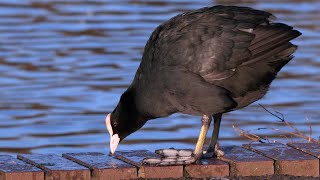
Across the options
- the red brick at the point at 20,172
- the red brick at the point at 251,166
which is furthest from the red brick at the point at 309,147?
the red brick at the point at 20,172

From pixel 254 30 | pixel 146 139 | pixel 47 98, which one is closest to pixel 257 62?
pixel 254 30

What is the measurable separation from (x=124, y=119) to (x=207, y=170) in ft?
3.22

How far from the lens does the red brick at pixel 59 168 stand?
264 inches

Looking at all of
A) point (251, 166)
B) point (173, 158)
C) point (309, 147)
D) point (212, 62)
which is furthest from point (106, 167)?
point (309, 147)

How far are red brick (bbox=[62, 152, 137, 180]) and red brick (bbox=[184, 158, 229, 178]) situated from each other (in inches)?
16.0

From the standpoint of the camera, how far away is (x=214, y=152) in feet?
24.6

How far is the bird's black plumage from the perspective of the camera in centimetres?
742

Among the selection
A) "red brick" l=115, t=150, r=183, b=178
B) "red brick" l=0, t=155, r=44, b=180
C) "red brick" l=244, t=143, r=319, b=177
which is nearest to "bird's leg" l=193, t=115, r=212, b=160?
"red brick" l=115, t=150, r=183, b=178

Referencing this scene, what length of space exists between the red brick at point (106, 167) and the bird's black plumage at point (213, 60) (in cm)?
67

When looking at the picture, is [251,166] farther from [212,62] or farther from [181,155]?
[212,62]

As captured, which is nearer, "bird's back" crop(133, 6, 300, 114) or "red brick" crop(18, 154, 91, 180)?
"red brick" crop(18, 154, 91, 180)

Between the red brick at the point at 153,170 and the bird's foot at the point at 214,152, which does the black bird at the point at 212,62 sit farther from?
the red brick at the point at 153,170

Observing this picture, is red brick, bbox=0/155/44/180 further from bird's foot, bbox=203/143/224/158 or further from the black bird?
bird's foot, bbox=203/143/224/158

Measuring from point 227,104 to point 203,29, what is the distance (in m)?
0.55
